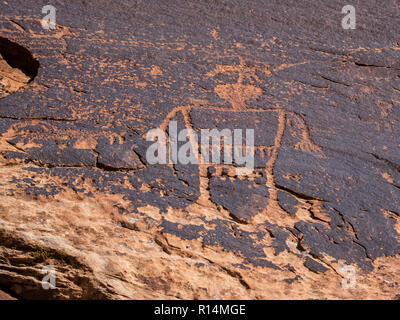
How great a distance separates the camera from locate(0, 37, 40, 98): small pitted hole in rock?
8.11 ft

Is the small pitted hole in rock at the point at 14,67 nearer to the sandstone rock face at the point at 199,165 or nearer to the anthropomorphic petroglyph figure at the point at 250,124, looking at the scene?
the sandstone rock face at the point at 199,165

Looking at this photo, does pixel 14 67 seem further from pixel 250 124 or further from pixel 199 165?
pixel 250 124

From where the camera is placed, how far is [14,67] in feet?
8.45

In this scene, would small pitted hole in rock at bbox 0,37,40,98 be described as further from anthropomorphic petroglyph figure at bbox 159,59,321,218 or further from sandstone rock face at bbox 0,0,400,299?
anthropomorphic petroglyph figure at bbox 159,59,321,218

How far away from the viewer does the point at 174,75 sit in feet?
8.22

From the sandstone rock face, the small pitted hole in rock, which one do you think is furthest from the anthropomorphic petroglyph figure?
the small pitted hole in rock

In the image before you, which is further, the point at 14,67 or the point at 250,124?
the point at 14,67

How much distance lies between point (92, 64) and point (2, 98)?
1.65 ft

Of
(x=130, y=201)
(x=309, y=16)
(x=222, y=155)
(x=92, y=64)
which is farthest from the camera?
(x=309, y=16)

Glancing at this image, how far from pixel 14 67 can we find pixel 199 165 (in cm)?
126

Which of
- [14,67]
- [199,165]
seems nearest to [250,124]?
[199,165]

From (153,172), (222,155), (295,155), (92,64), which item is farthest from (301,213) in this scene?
(92,64)

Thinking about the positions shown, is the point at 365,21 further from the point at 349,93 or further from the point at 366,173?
the point at 366,173

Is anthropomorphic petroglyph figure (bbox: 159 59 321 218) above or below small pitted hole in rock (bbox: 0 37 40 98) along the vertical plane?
below
